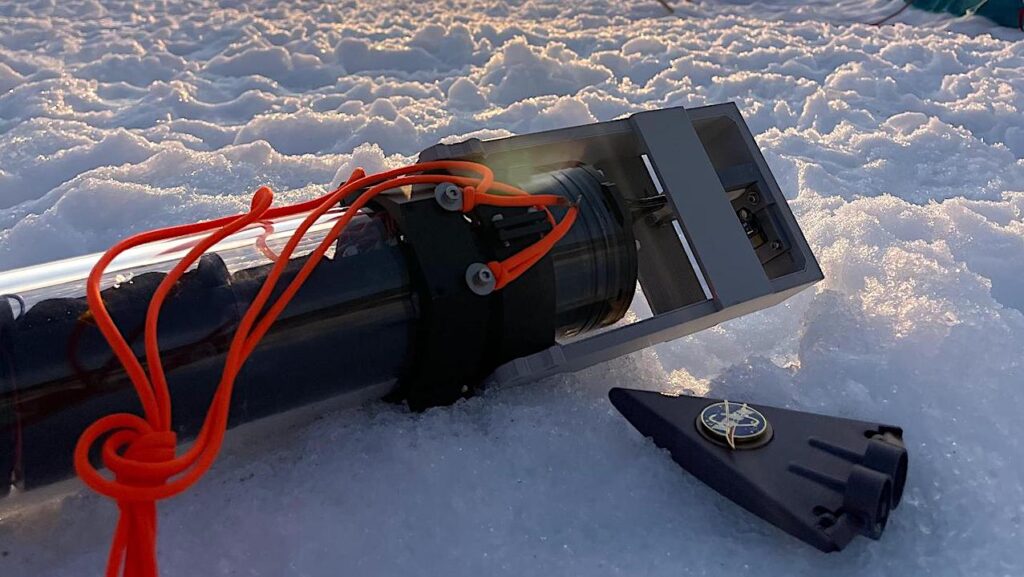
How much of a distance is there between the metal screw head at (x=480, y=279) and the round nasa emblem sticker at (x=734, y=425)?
1.40ft

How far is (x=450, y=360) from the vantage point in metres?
1.45

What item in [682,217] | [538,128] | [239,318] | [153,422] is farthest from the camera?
[538,128]

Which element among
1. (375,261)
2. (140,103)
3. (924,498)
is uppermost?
(375,261)

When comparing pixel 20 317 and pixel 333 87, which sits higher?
pixel 20 317

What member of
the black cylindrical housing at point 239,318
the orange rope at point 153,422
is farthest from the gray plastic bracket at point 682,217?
the orange rope at point 153,422

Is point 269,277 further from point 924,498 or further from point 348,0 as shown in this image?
point 348,0

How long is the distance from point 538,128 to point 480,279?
6.76 ft

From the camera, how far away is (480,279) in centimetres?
139

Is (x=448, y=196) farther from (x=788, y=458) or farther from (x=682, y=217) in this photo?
(x=788, y=458)

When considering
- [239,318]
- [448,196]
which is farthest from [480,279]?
[239,318]

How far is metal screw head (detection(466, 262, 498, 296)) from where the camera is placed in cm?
139

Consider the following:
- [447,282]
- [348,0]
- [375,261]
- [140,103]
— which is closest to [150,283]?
[375,261]

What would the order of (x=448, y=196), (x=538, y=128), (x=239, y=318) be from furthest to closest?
(x=538, y=128), (x=448, y=196), (x=239, y=318)

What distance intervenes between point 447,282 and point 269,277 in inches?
11.1
